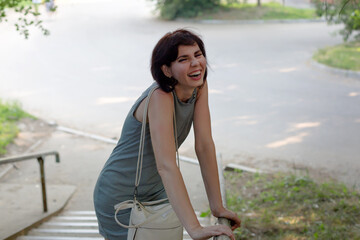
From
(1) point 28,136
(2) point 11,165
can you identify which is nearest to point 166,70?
(2) point 11,165

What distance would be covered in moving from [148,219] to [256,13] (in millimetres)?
20216

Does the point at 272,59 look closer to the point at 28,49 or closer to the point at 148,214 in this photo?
the point at 28,49

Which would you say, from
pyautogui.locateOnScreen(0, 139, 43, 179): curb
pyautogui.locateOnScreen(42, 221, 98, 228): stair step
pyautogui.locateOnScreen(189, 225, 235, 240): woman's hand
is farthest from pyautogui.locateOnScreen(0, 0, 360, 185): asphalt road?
pyautogui.locateOnScreen(42, 221, 98, 228): stair step

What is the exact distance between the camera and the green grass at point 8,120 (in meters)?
8.06

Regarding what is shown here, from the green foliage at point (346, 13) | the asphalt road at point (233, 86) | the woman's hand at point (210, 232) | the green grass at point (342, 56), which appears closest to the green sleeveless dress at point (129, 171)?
the woman's hand at point (210, 232)

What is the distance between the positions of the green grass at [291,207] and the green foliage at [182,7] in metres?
15.8

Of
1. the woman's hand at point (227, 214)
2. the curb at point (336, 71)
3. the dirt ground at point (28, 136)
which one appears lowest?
the dirt ground at point (28, 136)

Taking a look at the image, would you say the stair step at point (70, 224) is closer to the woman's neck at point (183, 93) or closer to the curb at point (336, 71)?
the woman's neck at point (183, 93)

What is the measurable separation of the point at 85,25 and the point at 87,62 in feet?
22.3

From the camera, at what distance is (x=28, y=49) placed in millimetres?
15938

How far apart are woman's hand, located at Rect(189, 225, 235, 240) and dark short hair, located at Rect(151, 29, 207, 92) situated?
582mm

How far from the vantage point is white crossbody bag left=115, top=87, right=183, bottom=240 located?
2.16m

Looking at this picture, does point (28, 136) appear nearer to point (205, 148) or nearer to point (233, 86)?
point (233, 86)

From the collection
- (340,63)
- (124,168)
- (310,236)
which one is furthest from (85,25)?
(124,168)
